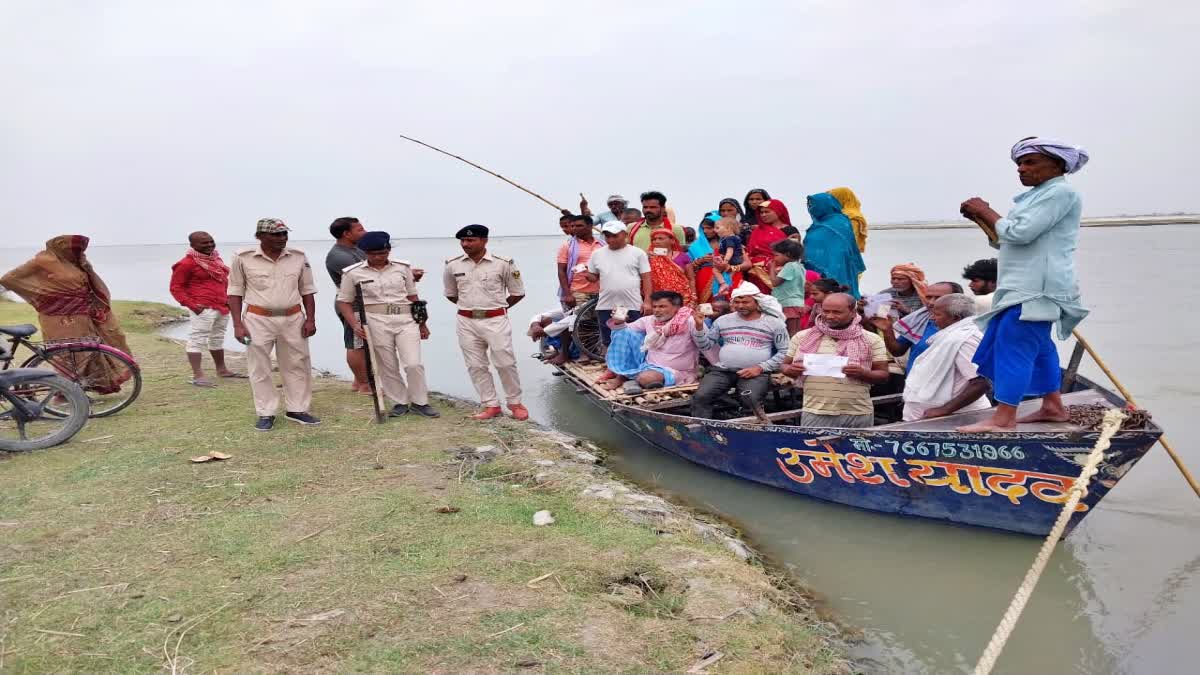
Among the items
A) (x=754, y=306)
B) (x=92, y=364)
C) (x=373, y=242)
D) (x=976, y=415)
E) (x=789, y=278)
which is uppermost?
(x=373, y=242)

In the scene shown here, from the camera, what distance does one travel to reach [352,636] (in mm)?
2828

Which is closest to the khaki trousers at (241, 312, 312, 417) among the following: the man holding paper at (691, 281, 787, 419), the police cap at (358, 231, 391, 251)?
the police cap at (358, 231, 391, 251)

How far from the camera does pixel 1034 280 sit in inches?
145

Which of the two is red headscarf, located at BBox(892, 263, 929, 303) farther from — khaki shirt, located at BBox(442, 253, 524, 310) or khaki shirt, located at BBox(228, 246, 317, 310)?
khaki shirt, located at BBox(228, 246, 317, 310)

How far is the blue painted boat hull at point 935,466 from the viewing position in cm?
367

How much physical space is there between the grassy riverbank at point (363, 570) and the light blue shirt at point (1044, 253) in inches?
81.2

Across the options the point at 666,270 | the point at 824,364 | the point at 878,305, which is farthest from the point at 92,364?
the point at 878,305

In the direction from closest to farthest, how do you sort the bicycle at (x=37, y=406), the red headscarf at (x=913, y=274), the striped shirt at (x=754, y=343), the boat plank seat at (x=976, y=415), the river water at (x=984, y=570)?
the river water at (x=984, y=570), the boat plank seat at (x=976, y=415), the bicycle at (x=37, y=406), the red headscarf at (x=913, y=274), the striped shirt at (x=754, y=343)

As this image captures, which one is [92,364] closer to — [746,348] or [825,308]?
[746,348]

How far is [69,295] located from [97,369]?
720 millimetres

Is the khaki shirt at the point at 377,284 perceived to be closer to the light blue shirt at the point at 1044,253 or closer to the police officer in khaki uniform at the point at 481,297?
the police officer in khaki uniform at the point at 481,297

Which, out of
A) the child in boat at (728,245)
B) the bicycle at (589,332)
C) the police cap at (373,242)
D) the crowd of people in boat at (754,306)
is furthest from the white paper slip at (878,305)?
the police cap at (373,242)

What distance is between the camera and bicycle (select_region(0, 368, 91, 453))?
5.10 meters

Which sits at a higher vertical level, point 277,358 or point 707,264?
point 707,264
